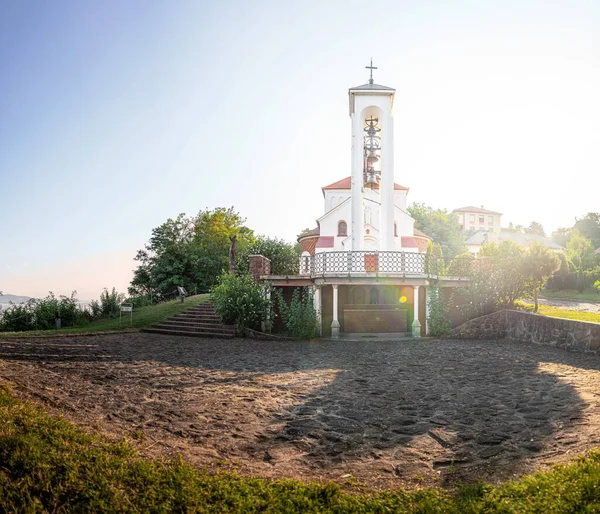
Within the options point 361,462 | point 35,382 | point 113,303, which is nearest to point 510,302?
point 361,462

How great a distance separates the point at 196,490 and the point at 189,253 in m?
36.0

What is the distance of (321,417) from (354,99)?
1799cm

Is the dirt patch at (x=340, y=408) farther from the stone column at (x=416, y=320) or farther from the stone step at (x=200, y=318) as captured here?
the stone step at (x=200, y=318)

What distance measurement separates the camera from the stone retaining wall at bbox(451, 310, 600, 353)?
11.1 m

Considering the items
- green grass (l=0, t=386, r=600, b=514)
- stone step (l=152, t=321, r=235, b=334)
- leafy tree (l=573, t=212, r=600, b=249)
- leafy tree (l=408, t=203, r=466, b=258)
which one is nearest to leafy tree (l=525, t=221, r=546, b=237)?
leafy tree (l=573, t=212, r=600, b=249)

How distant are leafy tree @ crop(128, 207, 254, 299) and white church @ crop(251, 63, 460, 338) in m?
19.5

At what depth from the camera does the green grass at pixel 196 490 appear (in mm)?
3262

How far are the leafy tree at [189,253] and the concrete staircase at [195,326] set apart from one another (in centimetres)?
1496

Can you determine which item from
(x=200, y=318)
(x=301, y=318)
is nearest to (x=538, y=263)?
(x=301, y=318)

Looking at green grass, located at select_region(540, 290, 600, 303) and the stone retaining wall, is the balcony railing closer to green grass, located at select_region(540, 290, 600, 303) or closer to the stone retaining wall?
the stone retaining wall

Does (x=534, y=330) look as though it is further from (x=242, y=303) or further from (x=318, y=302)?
(x=242, y=303)

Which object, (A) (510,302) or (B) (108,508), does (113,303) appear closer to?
(A) (510,302)

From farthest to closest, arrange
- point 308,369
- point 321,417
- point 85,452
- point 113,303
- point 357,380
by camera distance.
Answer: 1. point 113,303
2. point 308,369
3. point 357,380
4. point 321,417
5. point 85,452

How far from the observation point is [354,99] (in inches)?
817
